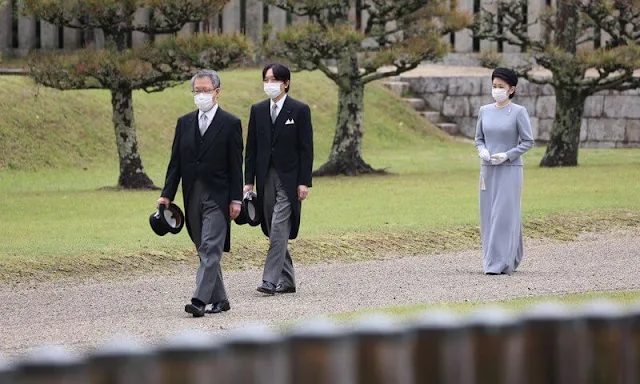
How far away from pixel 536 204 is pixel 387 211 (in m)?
2.01

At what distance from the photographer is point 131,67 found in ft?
63.6

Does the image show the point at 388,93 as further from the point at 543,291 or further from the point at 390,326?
the point at 390,326

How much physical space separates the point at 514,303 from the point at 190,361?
759 centimetres

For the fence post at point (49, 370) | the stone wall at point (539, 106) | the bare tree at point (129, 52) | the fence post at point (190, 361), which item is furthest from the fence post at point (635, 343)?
the stone wall at point (539, 106)

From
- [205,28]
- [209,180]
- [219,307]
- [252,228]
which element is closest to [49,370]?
[209,180]

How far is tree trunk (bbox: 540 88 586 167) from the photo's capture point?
25.0 metres

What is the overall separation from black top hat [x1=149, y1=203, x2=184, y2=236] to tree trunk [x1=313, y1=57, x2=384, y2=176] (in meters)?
13.4

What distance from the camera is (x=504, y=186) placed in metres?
12.3

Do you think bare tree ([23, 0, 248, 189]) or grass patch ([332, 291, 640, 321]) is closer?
grass patch ([332, 291, 640, 321])

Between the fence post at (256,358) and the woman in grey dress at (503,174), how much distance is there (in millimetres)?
9437

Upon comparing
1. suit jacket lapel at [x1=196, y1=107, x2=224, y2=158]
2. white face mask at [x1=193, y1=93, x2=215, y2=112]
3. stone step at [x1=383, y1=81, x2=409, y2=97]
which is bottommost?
stone step at [x1=383, y1=81, x2=409, y2=97]

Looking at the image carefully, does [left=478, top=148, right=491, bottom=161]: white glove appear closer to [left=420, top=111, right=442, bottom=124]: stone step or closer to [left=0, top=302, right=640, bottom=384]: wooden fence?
[left=0, top=302, right=640, bottom=384]: wooden fence

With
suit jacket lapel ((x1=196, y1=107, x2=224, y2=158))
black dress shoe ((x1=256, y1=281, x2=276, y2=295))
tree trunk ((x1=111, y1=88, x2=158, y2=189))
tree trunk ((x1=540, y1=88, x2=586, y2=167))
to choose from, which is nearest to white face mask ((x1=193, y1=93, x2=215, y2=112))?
suit jacket lapel ((x1=196, y1=107, x2=224, y2=158))

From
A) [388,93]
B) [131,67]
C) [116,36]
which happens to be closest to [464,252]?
[131,67]
